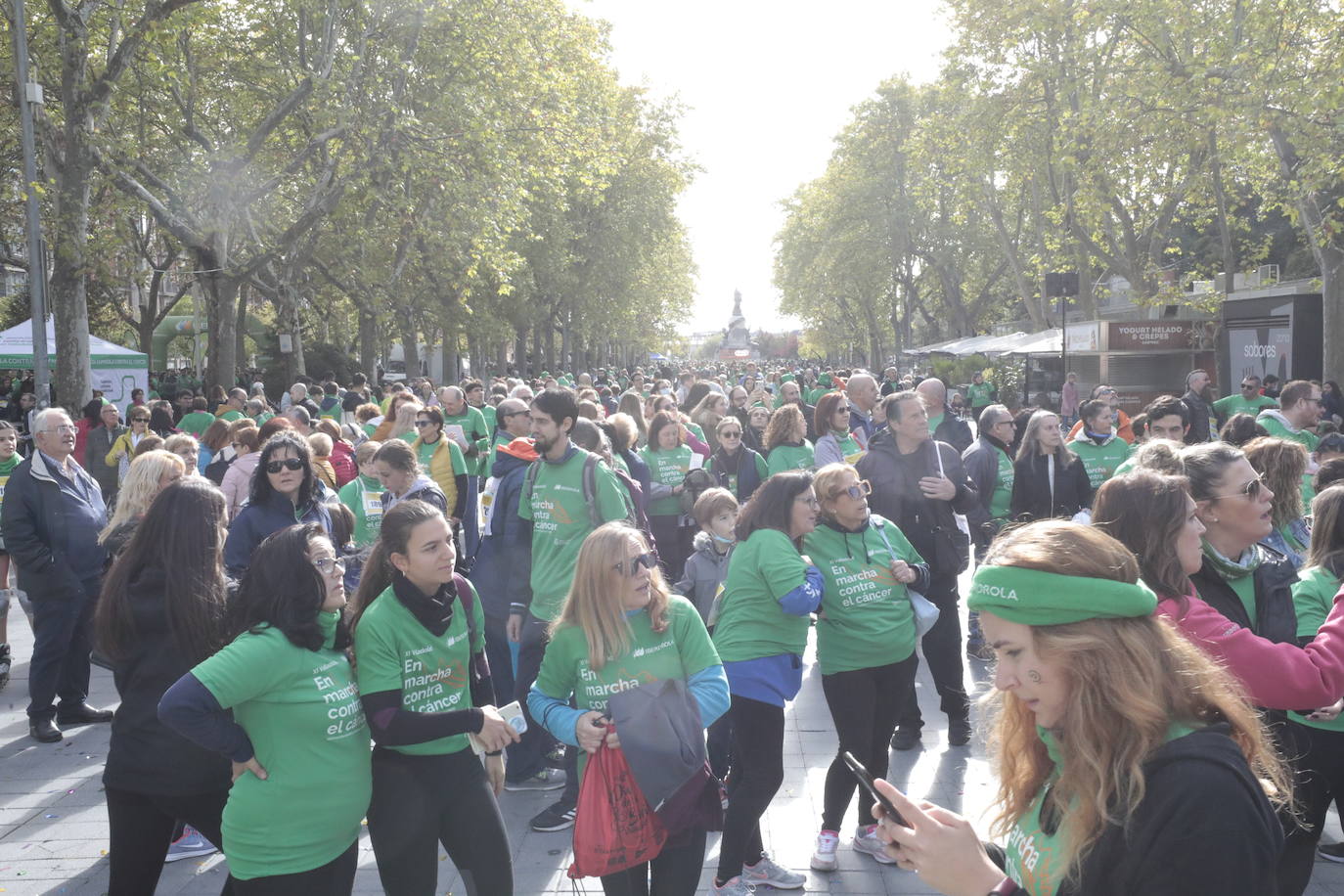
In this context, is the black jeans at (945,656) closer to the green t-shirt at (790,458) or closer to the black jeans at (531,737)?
the green t-shirt at (790,458)

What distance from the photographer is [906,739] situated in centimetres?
589

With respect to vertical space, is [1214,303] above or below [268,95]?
below

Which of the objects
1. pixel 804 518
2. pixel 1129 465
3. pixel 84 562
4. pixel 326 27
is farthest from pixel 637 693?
pixel 326 27

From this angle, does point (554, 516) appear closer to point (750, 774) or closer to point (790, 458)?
point (750, 774)

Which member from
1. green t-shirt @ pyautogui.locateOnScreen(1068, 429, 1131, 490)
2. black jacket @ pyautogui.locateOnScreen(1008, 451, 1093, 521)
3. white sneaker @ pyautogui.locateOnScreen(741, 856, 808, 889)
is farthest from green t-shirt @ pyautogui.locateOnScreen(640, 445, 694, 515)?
white sneaker @ pyautogui.locateOnScreen(741, 856, 808, 889)

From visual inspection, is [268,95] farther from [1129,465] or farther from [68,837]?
[1129,465]

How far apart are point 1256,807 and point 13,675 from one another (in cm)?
835

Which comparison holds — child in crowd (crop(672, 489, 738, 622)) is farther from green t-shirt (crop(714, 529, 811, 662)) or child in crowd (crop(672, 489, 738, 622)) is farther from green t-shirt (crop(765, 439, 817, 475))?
green t-shirt (crop(765, 439, 817, 475))

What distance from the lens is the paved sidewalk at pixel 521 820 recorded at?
4.39 m

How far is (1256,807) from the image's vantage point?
61.2 inches

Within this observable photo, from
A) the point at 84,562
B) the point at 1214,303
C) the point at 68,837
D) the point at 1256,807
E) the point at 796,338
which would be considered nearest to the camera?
the point at 1256,807

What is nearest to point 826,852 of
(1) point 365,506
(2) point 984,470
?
(1) point 365,506

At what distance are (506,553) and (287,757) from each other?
98.3 inches

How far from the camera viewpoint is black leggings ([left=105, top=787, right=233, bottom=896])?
10.9 feet
